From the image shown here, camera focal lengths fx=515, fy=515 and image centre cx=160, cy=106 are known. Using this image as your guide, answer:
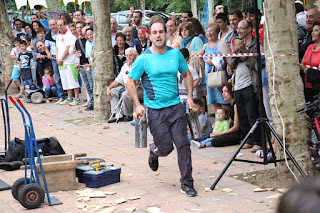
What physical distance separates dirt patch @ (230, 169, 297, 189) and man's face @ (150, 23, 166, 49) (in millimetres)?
1963

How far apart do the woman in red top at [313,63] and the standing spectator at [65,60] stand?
823 cm

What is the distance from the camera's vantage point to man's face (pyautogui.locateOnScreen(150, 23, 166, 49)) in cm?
600

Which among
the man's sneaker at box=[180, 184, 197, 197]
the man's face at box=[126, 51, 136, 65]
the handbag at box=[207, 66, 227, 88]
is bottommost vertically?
the man's sneaker at box=[180, 184, 197, 197]

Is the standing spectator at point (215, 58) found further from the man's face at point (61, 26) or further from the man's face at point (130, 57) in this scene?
the man's face at point (61, 26)

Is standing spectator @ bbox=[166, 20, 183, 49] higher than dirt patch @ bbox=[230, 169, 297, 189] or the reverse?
higher

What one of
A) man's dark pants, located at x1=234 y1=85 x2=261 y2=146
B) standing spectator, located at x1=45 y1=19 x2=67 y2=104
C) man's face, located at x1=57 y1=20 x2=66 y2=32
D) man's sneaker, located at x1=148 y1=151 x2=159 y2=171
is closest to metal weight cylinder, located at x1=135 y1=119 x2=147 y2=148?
man's sneaker, located at x1=148 y1=151 x2=159 y2=171

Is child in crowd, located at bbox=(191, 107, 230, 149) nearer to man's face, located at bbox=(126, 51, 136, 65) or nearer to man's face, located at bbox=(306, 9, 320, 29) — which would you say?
man's face, located at bbox=(306, 9, 320, 29)

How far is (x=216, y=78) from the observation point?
366 inches

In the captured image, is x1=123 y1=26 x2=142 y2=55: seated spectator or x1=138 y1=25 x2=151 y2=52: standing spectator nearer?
x1=138 y1=25 x2=151 y2=52: standing spectator

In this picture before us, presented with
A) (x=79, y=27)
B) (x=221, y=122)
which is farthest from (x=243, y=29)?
(x=79, y=27)

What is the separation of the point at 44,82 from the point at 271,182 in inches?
429

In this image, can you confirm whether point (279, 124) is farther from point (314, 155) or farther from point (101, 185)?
point (101, 185)

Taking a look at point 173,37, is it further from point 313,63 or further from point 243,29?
point 313,63

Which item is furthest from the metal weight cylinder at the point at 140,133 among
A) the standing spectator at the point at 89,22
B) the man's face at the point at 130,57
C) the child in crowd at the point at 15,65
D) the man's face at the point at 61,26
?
the child in crowd at the point at 15,65
